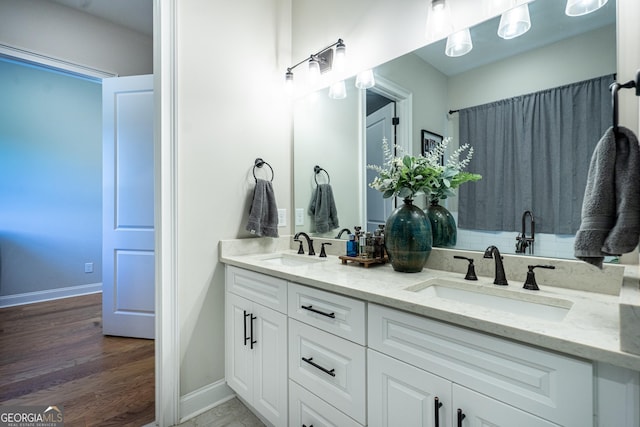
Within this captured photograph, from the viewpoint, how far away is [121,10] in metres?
2.97

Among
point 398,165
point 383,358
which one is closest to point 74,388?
point 383,358

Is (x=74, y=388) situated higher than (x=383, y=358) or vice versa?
(x=383, y=358)

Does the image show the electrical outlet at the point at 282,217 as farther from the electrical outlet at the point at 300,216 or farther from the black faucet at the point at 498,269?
the black faucet at the point at 498,269

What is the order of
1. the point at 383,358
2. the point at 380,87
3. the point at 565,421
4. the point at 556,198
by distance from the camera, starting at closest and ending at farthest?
the point at 565,421 < the point at 383,358 < the point at 556,198 < the point at 380,87

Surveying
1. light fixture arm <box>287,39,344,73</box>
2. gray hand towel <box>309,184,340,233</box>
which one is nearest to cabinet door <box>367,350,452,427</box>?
gray hand towel <box>309,184,340,233</box>

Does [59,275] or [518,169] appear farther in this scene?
[59,275]

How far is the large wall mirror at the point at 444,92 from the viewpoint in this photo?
1.04 m

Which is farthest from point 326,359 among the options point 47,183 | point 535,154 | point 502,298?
point 47,183

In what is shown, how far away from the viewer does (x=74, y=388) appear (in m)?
1.78

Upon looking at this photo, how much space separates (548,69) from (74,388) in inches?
115

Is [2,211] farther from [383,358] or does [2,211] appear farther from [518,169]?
[518,169]

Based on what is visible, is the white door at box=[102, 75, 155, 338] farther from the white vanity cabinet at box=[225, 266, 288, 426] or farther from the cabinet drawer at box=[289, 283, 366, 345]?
the cabinet drawer at box=[289, 283, 366, 345]

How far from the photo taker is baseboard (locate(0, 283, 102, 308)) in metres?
3.24

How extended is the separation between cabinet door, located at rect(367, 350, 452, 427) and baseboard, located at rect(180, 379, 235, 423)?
3.62 feet
